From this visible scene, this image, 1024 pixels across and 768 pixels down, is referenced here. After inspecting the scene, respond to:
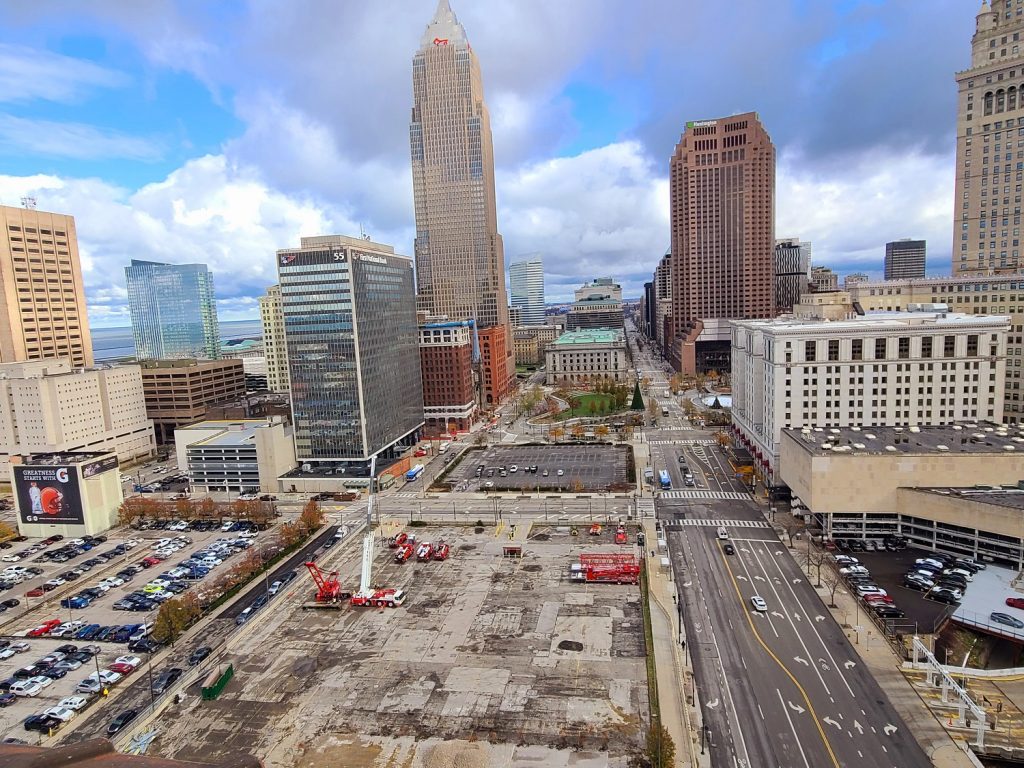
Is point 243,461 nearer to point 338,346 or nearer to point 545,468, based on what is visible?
point 338,346

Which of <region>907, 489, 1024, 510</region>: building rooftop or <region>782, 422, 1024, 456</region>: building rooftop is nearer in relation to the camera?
<region>907, 489, 1024, 510</region>: building rooftop

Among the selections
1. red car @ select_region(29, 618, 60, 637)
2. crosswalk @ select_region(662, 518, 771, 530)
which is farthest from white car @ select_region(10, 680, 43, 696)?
crosswalk @ select_region(662, 518, 771, 530)

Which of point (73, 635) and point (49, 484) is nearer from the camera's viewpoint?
point (73, 635)

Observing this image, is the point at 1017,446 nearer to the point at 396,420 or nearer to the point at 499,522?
the point at 499,522

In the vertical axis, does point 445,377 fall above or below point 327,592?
above

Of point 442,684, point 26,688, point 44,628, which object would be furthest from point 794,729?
point 44,628

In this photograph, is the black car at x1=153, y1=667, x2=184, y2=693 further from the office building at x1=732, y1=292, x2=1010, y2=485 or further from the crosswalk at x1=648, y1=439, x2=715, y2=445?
the crosswalk at x1=648, y1=439, x2=715, y2=445

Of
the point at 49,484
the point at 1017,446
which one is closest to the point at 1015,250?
the point at 1017,446
